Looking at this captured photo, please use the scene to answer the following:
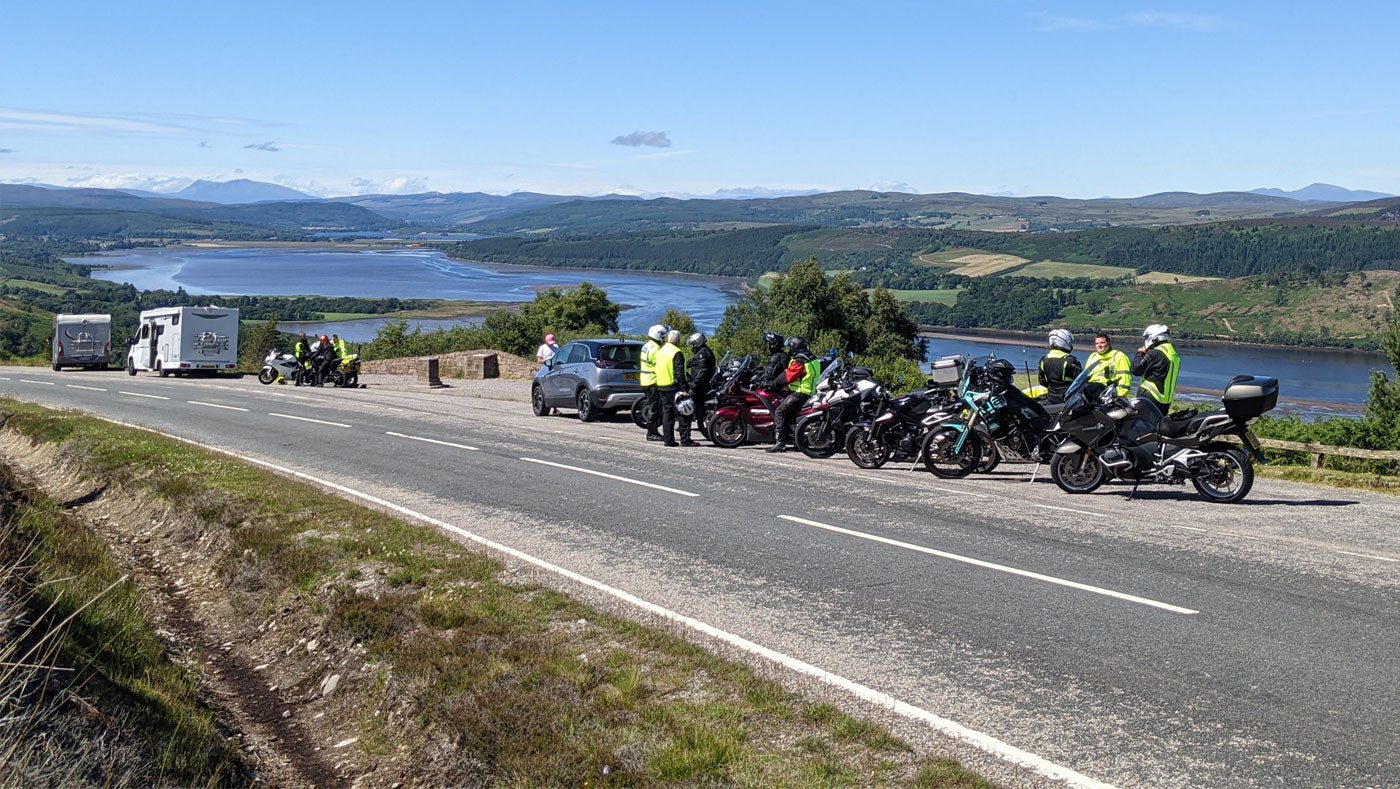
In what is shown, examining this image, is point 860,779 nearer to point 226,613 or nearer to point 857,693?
point 857,693

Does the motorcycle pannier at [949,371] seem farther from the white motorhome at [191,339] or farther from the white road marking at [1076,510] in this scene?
the white motorhome at [191,339]

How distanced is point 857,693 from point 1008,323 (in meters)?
122

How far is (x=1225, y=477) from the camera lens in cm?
1228

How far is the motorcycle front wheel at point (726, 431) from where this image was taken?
1812 centimetres

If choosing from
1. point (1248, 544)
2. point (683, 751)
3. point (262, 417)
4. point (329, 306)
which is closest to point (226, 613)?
point (683, 751)

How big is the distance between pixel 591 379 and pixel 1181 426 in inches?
494

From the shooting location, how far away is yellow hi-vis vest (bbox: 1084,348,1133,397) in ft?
46.3

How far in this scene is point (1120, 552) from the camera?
31.5 feet

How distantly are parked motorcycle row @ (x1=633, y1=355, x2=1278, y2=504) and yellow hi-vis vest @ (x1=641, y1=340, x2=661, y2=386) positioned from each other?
1.06m

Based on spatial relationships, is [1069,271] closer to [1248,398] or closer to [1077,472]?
[1077,472]

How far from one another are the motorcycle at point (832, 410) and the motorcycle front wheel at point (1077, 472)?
3.52m

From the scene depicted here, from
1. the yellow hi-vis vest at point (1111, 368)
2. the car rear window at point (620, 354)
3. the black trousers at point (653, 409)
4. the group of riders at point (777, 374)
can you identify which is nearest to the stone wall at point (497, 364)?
the car rear window at point (620, 354)

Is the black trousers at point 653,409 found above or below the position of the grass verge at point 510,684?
above

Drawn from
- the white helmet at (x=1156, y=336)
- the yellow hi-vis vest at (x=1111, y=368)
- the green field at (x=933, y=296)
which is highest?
the green field at (x=933, y=296)
